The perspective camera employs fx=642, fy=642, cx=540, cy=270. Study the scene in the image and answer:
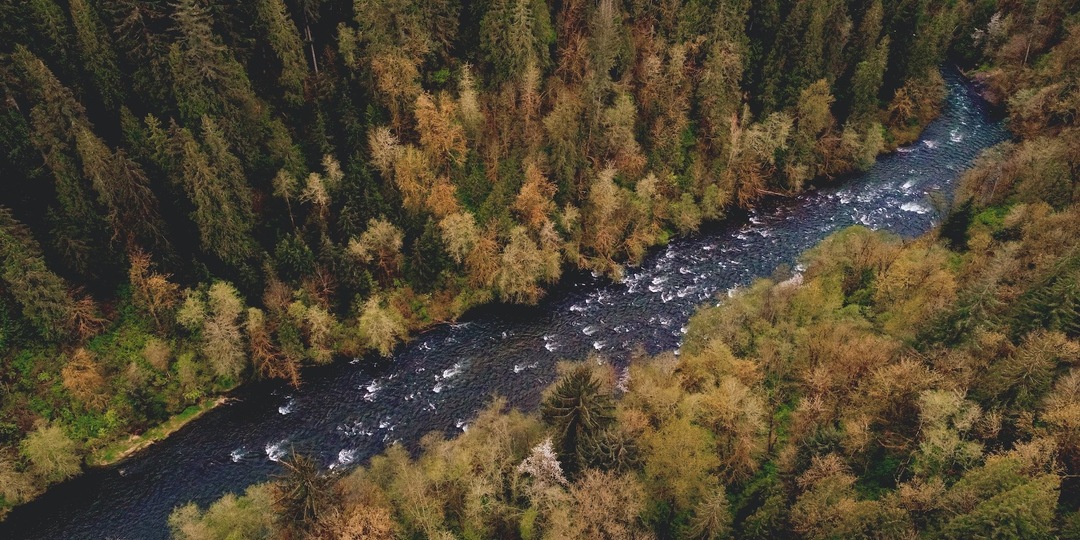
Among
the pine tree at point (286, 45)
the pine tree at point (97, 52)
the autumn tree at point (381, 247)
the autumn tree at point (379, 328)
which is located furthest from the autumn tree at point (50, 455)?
the pine tree at point (286, 45)

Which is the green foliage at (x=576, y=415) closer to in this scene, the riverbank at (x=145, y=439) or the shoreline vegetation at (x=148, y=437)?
the shoreline vegetation at (x=148, y=437)

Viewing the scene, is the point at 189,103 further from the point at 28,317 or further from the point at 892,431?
the point at 892,431

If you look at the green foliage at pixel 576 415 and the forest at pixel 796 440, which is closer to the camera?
the forest at pixel 796 440

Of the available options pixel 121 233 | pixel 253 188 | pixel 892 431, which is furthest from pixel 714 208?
pixel 121 233

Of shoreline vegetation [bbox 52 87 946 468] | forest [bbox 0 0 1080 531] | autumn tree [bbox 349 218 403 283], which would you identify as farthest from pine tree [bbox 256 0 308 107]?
shoreline vegetation [bbox 52 87 946 468]

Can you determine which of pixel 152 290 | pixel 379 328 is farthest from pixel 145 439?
pixel 379 328

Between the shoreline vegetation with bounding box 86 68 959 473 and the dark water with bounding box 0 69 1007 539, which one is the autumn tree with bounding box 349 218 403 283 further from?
the shoreline vegetation with bounding box 86 68 959 473

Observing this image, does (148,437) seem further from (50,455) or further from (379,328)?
(379,328)
